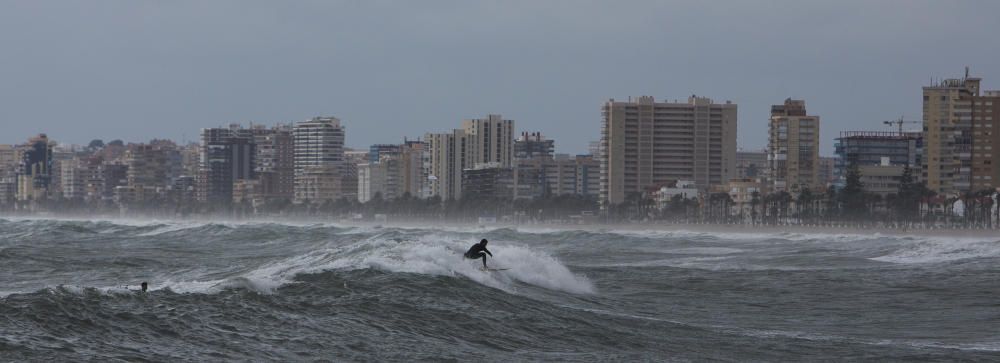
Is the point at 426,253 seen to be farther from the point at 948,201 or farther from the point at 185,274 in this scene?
the point at 948,201

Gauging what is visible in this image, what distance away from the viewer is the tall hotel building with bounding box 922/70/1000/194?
168875 mm

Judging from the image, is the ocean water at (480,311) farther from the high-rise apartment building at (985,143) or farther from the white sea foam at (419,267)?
the high-rise apartment building at (985,143)

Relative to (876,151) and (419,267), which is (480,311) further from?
(876,151)

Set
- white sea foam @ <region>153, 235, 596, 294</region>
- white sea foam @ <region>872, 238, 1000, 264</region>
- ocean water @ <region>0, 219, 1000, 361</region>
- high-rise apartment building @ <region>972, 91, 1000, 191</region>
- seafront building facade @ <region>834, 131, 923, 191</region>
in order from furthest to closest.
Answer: seafront building facade @ <region>834, 131, 923, 191</region>
high-rise apartment building @ <region>972, 91, 1000, 191</region>
white sea foam @ <region>872, 238, 1000, 264</region>
white sea foam @ <region>153, 235, 596, 294</region>
ocean water @ <region>0, 219, 1000, 361</region>

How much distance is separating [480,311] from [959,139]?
155m

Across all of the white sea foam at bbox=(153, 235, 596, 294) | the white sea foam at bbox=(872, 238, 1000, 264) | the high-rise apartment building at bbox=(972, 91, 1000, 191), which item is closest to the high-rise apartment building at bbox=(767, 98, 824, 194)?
the high-rise apartment building at bbox=(972, 91, 1000, 191)

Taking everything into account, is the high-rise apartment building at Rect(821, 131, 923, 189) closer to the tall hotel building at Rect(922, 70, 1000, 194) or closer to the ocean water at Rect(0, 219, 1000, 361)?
the tall hotel building at Rect(922, 70, 1000, 194)

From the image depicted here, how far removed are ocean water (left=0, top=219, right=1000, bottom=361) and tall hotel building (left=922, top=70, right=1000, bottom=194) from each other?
133 m

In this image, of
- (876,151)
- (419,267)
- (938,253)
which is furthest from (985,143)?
(419,267)

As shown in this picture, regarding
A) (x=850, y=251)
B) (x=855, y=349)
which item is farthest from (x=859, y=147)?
(x=855, y=349)

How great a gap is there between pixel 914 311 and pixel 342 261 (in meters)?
11.8

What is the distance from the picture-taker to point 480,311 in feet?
80.3

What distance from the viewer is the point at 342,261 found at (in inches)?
1255

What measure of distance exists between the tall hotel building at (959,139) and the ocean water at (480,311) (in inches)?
5250
